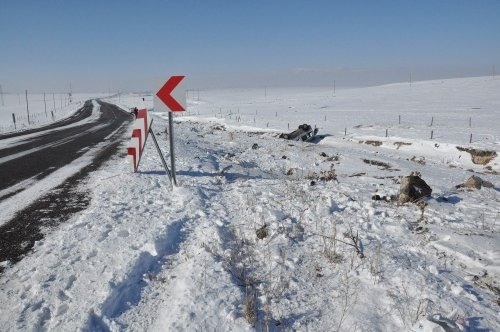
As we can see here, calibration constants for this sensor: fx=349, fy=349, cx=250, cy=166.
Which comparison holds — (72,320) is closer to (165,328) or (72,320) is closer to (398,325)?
(165,328)

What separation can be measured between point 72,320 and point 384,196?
4954 mm

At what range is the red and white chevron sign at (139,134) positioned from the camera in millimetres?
7023

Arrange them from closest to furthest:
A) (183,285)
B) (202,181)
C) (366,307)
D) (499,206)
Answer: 1. (366,307)
2. (183,285)
3. (499,206)
4. (202,181)

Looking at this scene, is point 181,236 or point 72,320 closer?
point 72,320

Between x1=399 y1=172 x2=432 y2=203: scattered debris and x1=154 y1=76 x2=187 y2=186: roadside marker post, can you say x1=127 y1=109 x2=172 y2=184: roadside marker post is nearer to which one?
x1=154 y1=76 x2=187 y2=186: roadside marker post

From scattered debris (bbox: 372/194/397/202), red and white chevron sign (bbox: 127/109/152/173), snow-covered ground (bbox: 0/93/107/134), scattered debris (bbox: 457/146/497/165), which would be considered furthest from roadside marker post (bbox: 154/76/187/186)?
snow-covered ground (bbox: 0/93/107/134)

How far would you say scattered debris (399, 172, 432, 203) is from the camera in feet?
18.5

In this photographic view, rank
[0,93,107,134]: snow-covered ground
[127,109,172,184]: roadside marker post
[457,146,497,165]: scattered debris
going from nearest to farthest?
[127,109,172,184]: roadside marker post, [457,146,497,165]: scattered debris, [0,93,107,134]: snow-covered ground

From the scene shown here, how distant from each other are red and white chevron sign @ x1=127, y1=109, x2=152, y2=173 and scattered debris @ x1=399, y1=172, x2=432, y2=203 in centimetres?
481

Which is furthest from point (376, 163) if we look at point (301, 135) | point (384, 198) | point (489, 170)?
point (301, 135)

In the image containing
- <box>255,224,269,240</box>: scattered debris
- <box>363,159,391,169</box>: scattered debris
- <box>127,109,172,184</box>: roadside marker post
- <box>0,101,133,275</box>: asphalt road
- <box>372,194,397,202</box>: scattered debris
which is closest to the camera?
<box>0,101,133,275</box>: asphalt road

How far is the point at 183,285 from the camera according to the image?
3.22 meters

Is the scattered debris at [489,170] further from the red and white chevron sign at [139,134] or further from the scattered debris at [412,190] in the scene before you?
the red and white chevron sign at [139,134]

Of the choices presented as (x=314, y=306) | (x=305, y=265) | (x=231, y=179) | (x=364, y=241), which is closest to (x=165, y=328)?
(x=314, y=306)
